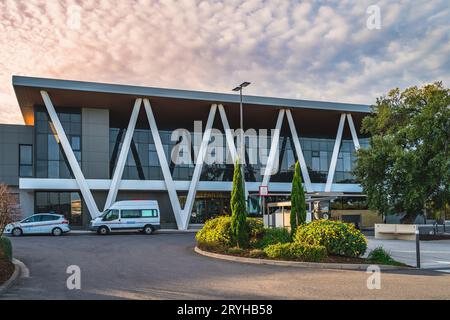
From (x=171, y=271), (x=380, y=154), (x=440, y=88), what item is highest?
(x=440, y=88)

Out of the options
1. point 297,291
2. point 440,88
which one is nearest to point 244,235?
point 297,291

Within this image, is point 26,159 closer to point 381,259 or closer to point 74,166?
point 74,166

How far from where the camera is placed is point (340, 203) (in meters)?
42.8

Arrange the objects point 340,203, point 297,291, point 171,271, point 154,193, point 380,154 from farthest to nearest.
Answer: point 340,203 < point 154,193 < point 380,154 < point 171,271 < point 297,291

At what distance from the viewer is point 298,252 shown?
14508mm

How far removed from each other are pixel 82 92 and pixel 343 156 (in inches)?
1008

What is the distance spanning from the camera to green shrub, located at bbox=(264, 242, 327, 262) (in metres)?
14.2

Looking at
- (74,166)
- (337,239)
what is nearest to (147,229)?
(74,166)

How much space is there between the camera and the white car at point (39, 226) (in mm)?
28109

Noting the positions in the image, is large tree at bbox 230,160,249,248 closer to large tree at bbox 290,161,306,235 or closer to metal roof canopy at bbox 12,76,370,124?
large tree at bbox 290,161,306,235

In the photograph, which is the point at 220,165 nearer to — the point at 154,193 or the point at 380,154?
the point at 154,193
